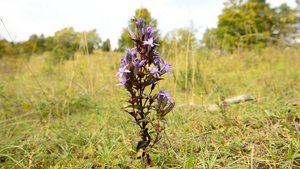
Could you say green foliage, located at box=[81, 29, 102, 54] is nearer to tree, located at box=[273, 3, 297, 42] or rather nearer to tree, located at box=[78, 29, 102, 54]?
tree, located at box=[78, 29, 102, 54]

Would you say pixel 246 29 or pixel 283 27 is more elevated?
pixel 283 27

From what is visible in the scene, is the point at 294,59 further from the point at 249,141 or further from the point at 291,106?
the point at 249,141

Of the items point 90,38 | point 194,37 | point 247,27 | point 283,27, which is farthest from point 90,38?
point 283,27

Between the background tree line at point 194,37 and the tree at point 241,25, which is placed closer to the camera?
the background tree line at point 194,37

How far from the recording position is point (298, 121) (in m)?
1.87

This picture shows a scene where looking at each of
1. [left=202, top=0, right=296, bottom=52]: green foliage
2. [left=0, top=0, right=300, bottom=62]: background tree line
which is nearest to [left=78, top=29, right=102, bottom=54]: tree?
[left=0, top=0, right=300, bottom=62]: background tree line

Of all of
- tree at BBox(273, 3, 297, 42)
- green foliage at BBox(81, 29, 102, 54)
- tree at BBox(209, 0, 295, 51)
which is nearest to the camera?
green foliage at BBox(81, 29, 102, 54)

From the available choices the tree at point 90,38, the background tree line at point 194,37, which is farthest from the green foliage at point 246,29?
the tree at point 90,38

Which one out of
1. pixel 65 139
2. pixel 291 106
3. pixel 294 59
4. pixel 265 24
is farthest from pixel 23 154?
pixel 265 24

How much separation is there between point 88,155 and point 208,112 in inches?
59.0

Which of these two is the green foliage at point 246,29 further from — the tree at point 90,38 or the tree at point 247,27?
the tree at point 90,38

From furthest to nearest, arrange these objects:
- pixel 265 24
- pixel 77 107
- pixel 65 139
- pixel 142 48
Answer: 1. pixel 265 24
2. pixel 77 107
3. pixel 65 139
4. pixel 142 48

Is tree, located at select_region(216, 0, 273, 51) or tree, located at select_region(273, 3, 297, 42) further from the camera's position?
tree, located at select_region(273, 3, 297, 42)

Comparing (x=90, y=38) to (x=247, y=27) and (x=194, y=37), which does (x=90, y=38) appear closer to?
(x=194, y=37)
